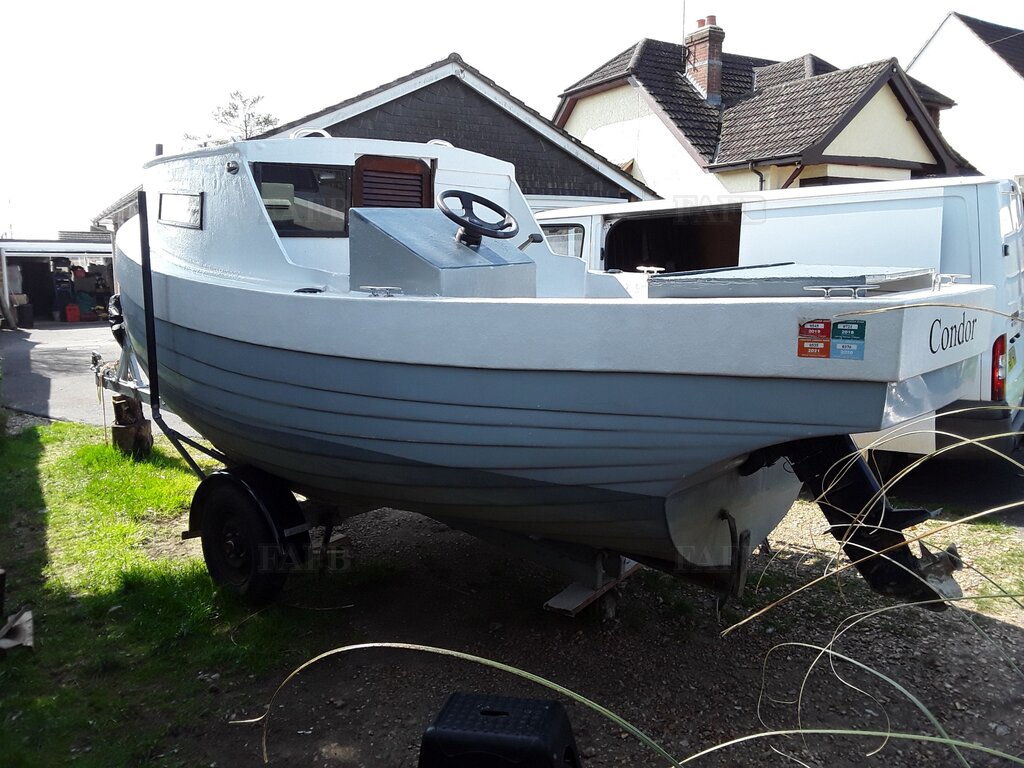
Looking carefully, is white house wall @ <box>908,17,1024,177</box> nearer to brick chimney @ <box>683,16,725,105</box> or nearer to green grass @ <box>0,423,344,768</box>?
brick chimney @ <box>683,16,725,105</box>

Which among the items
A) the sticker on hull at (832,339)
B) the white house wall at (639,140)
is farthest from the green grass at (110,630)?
the white house wall at (639,140)

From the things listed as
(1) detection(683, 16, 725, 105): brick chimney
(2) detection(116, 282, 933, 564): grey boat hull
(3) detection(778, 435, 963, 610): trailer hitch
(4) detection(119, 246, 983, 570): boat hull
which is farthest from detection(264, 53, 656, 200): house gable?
(3) detection(778, 435, 963, 610): trailer hitch

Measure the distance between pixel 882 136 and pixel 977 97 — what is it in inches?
291

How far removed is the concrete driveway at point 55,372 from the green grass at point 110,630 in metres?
2.43

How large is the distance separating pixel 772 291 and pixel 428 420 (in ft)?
4.24

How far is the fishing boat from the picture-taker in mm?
2531

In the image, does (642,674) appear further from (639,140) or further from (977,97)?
(977,97)

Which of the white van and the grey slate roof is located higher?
the grey slate roof

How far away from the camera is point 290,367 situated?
3477 millimetres

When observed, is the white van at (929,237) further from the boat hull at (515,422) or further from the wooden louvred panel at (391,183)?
the wooden louvred panel at (391,183)

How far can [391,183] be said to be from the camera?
185 inches

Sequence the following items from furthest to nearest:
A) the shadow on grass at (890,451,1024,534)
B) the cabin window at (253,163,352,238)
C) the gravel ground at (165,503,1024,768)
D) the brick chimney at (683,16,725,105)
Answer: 1. the brick chimney at (683,16,725,105)
2. the shadow on grass at (890,451,1024,534)
3. the cabin window at (253,163,352,238)
4. the gravel ground at (165,503,1024,768)

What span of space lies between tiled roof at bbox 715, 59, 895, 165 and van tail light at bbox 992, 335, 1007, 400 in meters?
8.73

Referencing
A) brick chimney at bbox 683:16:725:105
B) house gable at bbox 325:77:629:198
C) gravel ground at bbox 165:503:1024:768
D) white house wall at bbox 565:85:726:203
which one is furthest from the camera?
brick chimney at bbox 683:16:725:105
